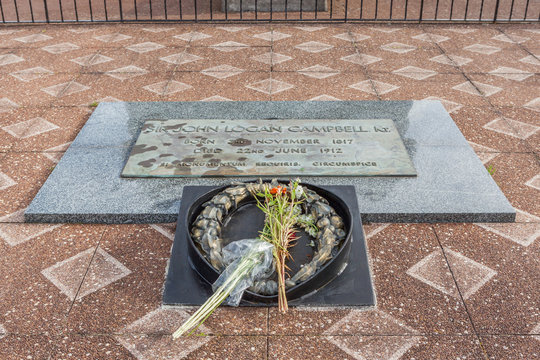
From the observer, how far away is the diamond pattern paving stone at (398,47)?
7688mm

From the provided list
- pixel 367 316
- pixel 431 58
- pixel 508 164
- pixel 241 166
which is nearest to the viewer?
pixel 367 316

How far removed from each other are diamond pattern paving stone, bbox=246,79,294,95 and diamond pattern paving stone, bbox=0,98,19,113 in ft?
8.11

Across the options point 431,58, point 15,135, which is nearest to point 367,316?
point 15,135

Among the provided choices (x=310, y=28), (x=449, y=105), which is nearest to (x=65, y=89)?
(x=310, y=28)

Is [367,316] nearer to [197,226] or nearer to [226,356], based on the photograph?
[226,356]

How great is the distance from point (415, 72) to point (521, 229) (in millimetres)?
3347

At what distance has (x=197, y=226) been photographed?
11.6 ft

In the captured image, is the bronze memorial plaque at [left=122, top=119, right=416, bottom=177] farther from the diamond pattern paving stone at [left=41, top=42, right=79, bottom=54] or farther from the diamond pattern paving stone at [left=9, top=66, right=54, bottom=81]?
the diamond pattern paving stone at [left=41, top=42, right=79, bottom=54]

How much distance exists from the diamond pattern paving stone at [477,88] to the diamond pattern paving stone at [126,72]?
368cm

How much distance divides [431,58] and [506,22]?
241cm

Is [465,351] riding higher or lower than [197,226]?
lower

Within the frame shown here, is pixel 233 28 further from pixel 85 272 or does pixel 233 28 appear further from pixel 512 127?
pixel 85 272

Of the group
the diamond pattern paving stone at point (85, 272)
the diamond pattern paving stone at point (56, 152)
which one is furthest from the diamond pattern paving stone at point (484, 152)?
the diamond pattern paving stone at point (56, 152)

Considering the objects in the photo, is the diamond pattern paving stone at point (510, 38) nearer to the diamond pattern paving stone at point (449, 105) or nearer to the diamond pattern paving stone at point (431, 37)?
the diamond pattern paving stone at point (431, 37)
